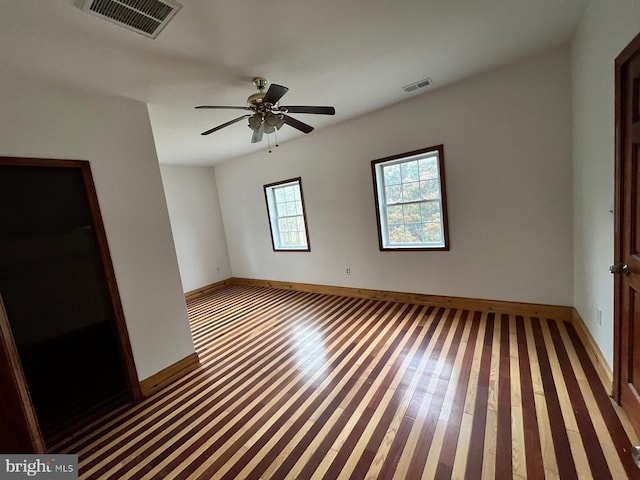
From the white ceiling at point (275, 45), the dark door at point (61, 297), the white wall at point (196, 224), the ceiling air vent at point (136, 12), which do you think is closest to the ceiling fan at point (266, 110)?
the white ceiling at point (275, 45)

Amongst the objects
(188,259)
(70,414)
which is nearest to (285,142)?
(188,259)

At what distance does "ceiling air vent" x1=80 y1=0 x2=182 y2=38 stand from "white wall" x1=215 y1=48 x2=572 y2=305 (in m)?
2.11

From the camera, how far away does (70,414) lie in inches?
83.4

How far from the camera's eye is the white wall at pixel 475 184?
259 cm

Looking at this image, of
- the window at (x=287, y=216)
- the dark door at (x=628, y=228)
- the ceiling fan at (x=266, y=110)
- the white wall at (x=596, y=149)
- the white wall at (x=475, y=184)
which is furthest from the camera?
the window at (x=287, y=216)

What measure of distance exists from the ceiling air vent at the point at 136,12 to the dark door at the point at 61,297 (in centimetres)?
114

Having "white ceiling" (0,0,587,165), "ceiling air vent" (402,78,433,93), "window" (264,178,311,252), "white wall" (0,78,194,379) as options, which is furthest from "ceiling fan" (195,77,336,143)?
"window" (264,178,311,252)

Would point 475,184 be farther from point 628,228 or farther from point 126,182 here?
point 126,182

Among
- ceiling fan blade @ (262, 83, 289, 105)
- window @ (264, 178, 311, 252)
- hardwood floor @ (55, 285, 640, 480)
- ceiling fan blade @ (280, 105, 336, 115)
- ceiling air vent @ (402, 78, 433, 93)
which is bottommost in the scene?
hardwood floor @ (55, 285, 640, 480)

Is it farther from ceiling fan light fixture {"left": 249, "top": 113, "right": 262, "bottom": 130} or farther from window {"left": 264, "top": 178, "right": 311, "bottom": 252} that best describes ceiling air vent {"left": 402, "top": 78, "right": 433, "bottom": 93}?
window {"left": 264, "top": 178, "right": 311, "bottom": 252}

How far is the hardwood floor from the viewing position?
144 centimetres

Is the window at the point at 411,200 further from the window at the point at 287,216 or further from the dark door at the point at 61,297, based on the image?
the dark door at the point at 61,297

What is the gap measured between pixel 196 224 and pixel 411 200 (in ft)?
13.8

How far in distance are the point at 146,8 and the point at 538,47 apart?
3.10 meters
